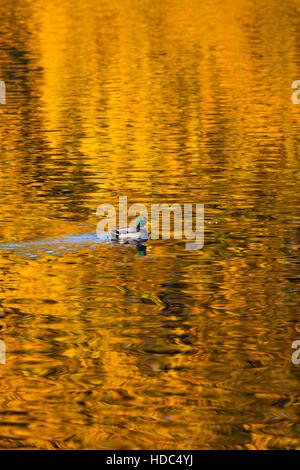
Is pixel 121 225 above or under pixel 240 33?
under

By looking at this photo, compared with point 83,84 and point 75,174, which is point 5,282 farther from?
point 83,84

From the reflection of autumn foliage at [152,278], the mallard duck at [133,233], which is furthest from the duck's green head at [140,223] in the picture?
the reflection of autumn foliage at [152,278]

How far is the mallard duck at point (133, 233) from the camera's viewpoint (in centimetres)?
1808

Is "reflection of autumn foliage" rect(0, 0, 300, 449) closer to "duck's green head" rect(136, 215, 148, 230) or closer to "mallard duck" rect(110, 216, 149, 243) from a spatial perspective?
"mallard duck" rect(110, 216, 149, 243)

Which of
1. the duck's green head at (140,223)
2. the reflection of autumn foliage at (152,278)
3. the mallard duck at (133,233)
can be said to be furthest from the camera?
the duck's green head at (140,223)

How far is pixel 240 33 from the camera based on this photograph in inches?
2936

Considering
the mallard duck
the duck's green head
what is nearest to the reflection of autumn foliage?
the mallard duck

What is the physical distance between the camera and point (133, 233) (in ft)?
59.3

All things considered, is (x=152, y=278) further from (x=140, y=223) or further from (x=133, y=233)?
(x=140, y=223)

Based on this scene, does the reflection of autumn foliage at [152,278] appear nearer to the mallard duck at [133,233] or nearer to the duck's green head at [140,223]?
the mallard duck at [133,233]

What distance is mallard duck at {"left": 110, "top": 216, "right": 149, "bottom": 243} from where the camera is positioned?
18.1m

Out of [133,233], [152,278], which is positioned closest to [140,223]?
[133,233]

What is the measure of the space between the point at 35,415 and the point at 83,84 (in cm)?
3539
